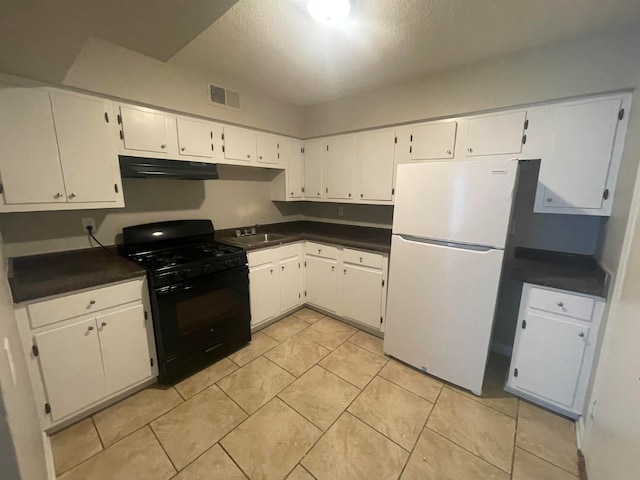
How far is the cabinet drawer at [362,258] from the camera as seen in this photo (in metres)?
2.53

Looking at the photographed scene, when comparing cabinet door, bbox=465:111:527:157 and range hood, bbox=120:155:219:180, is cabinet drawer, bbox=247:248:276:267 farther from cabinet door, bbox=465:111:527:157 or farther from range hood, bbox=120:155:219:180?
cabinet door, bbox=465:111:527:157

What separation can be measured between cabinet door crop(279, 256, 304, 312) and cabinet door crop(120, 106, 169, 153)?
157 cm

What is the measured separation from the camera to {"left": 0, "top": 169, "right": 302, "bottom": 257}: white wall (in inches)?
72.9

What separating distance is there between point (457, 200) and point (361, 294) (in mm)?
1333

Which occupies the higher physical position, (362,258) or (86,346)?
(362,258)

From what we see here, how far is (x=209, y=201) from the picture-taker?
2824mm

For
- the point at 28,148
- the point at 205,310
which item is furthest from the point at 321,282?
the point at 28,148

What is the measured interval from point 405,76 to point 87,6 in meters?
2.36

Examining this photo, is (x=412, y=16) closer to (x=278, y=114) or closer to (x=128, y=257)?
(x=278, y=114)

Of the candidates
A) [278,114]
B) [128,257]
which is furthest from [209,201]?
[278,114]

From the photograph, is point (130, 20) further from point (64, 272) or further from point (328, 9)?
point (64, 272)

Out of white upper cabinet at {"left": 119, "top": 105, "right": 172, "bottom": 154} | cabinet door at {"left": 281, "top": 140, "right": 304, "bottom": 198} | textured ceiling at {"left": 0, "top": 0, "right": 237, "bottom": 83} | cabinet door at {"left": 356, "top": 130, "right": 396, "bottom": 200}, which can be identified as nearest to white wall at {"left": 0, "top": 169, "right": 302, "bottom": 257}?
cabinet door at {"left": 281, "top": 140, "right": 304, "bottom": 198}

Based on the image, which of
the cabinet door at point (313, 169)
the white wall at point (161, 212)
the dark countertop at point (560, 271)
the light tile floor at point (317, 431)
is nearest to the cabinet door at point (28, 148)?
the white wall at point (161, 212)

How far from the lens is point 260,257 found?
2.64m
